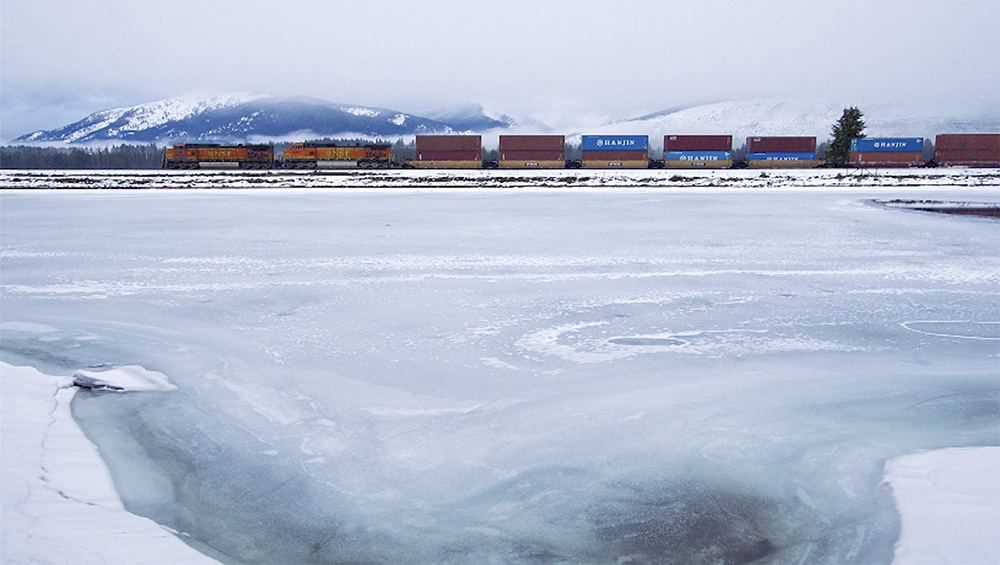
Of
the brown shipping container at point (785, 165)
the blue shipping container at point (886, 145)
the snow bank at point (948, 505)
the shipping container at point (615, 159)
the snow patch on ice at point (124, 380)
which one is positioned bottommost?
the snow bank at point (948, 505)

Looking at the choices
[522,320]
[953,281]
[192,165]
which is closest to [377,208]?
[522,320]

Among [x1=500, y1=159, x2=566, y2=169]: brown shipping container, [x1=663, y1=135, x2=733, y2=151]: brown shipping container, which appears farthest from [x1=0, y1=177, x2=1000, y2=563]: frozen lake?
[x1=663, y1=135, x2=733, y2=151]: brown shipping container

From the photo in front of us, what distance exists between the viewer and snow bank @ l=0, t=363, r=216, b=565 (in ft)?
10.8

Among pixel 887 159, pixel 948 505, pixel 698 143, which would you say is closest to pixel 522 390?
pixel 948 505

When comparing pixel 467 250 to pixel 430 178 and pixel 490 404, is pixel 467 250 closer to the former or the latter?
pixel 490 404

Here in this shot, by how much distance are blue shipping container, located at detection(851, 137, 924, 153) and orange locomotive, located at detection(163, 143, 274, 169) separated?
49495 mm

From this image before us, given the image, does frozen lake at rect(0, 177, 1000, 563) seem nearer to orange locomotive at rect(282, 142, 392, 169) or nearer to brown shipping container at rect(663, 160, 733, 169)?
orange locomotive at rect(282, 142, 392, 169)

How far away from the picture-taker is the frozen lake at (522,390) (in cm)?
371

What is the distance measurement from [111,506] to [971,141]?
66.9 meters

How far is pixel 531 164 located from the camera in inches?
2078

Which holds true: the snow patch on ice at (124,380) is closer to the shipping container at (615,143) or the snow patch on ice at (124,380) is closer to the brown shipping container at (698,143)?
the shipping container at (615,143)

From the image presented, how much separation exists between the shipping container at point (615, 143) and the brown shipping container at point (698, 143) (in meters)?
1.96

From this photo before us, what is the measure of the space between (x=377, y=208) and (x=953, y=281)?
17451 millimetres

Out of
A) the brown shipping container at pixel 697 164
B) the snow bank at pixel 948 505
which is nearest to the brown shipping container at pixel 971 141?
the brown shipping container at pixel 697 164
